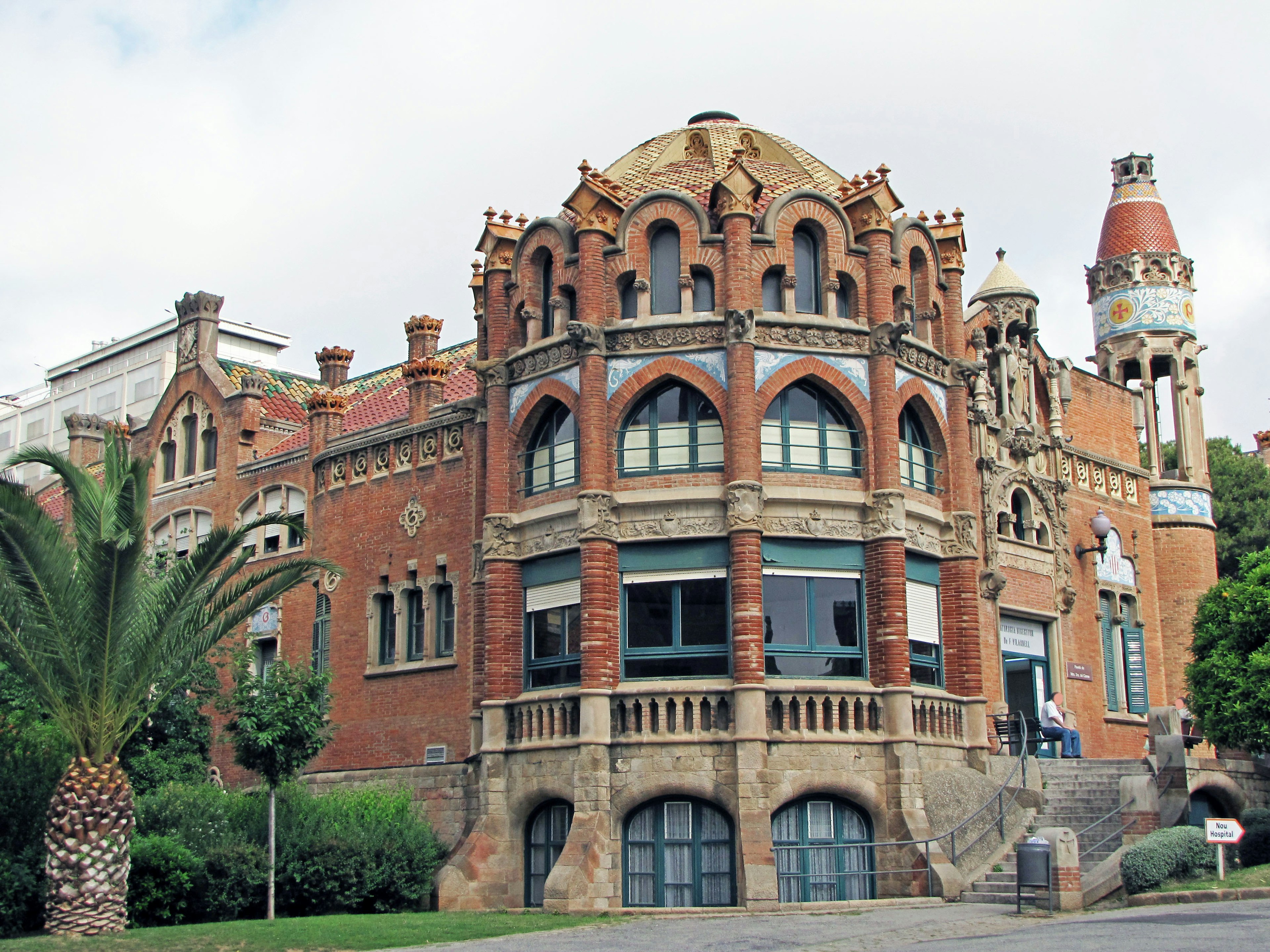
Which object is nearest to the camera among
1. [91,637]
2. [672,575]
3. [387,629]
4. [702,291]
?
[91,637]

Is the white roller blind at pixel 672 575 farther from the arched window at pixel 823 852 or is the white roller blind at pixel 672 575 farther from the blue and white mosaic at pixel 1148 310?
the blue and white mosaic at pixel 1148 310

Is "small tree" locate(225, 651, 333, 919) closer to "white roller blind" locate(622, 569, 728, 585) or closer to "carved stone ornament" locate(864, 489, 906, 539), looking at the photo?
"white roller blind" locate(622, 569, 728, 585)

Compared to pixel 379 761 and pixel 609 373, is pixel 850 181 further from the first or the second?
pixel 379 761

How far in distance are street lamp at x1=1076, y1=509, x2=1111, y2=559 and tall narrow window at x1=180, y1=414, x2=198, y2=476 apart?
73.4 ft

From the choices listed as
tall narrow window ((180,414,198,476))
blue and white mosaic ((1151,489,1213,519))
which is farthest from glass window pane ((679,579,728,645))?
tall narrow window ((180,414,198,476))

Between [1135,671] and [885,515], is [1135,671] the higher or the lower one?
the lower one

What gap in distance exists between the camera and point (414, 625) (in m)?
31.1

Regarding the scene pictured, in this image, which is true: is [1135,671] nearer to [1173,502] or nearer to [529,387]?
[1173,502]

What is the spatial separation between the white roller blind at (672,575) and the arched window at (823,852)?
13.1 feet

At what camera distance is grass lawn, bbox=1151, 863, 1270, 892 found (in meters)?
21.5

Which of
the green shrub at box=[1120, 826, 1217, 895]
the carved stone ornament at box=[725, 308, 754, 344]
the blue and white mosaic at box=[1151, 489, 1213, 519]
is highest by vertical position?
the carved stone ornament at box=[725, 308, 754, 344]

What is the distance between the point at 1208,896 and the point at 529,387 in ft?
46.9

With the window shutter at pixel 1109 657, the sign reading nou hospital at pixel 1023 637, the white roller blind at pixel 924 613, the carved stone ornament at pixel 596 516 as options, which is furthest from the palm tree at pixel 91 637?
the window shutter at pixel 1109 657

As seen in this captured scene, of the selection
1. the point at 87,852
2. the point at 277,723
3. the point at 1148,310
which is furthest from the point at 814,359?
the point at 1148,310
